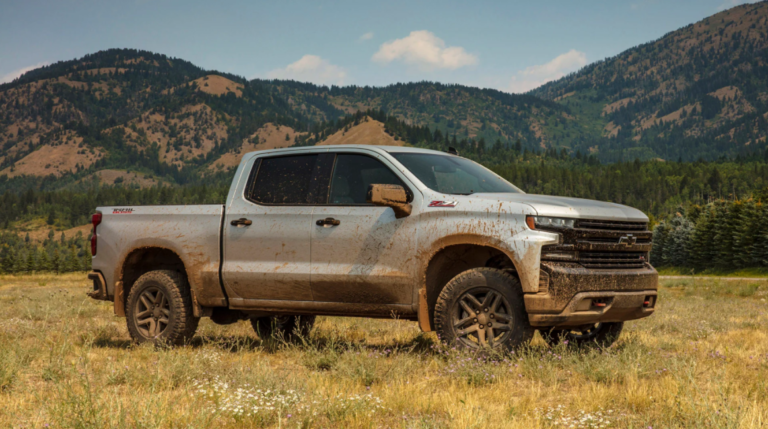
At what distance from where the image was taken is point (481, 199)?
227 inches

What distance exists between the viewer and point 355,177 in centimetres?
660

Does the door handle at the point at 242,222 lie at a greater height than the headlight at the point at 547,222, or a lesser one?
lesser

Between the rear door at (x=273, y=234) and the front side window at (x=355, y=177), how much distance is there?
249mm

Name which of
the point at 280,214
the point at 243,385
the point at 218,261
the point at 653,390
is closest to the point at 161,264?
the point at 218,261

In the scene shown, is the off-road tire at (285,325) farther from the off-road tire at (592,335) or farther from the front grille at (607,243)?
the front grille at (607,243)

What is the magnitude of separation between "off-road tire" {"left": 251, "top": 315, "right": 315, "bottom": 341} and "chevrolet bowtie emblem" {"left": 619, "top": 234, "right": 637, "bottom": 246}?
438 centimetres

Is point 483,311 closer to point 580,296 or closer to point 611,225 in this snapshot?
point 580,296

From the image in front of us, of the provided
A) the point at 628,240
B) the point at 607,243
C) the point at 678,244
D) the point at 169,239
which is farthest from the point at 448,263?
the point at 678,244

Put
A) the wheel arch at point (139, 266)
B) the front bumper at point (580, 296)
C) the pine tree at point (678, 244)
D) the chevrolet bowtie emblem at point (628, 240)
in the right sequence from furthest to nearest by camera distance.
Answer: the pine tree at point (678, 244) < the wheel arch at point (139, 266) < the chevrolet bowtie emblem at point (628, 240) < the front bumper at point (580, 296)

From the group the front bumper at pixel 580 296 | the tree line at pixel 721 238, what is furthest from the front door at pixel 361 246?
the tree line at pixel 721 238

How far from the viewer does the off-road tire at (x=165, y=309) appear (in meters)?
7.26

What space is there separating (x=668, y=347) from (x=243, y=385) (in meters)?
4.63

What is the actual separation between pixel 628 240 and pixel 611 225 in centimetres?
25

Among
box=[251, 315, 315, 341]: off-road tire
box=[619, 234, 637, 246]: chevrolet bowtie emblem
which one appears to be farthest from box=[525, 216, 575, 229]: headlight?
box=[251, 315, 315, 341]: off-road tire
